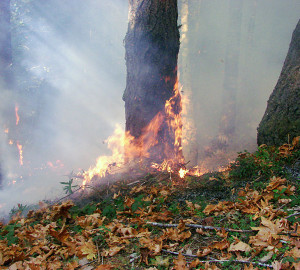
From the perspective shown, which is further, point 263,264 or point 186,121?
point 186,121

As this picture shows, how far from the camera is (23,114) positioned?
555 inches

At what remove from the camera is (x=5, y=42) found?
7.59m

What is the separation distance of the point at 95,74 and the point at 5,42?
54.4 ft

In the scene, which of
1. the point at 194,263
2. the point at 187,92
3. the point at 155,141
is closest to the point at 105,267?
the point at 194,263

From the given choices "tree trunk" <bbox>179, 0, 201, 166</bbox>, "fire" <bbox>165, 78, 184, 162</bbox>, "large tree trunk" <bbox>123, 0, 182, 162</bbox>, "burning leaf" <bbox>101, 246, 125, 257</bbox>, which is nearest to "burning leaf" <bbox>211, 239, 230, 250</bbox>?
"burning leaf" <bbox>101, 246, 125, 257</bbox>

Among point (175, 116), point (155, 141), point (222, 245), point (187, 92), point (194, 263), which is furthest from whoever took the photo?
point (187, 92)

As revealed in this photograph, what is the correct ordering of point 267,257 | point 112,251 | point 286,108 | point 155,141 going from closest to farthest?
point 267,257 < point 112,251 < point 286,108 < point 155,141

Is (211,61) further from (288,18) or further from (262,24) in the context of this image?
(288,18)

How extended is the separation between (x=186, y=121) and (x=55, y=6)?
480 inches

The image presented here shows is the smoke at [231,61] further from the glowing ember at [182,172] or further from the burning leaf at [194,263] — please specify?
the burning leaf at [194,263]

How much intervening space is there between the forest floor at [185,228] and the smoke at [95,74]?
728 cm

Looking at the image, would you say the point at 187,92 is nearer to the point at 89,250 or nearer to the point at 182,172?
the point at 182,172

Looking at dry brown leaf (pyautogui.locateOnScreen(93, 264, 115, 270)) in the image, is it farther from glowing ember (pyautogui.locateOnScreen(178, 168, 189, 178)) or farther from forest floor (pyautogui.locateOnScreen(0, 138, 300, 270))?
glowing ember (pyautogui.locateOnScreen(178, 168, 189, 178))

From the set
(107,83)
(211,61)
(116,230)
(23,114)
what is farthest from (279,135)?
(107,83)
